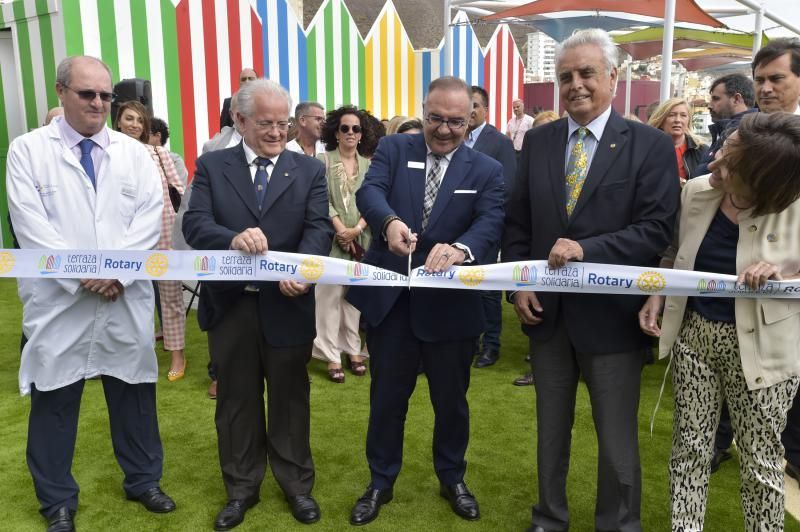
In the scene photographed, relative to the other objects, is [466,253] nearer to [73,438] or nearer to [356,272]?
[356,272]

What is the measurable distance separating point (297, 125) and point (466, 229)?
128 inches

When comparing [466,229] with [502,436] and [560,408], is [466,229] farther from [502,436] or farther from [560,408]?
[502,436]

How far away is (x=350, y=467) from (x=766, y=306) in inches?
85.6

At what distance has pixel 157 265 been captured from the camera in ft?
9.56

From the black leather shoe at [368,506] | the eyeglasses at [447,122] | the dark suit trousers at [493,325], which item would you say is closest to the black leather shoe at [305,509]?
the black leather shoe at [368,506]

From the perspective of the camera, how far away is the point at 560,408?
110 inches

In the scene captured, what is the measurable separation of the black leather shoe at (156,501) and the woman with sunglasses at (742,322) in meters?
2.13

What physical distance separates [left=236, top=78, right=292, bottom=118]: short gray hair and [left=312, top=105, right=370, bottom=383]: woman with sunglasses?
2087 millimetres

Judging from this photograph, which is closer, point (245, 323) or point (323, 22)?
point (245, 323)

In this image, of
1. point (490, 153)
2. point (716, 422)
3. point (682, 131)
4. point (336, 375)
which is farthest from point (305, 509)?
point (682, 131)

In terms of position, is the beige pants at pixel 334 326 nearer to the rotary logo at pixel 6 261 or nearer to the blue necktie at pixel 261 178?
the blue necktie at pixel 261 178

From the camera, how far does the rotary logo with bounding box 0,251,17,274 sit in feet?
9.22

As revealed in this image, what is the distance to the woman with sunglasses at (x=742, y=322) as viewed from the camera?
7.38 feet

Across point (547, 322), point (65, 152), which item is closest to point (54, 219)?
point (65, 152)
